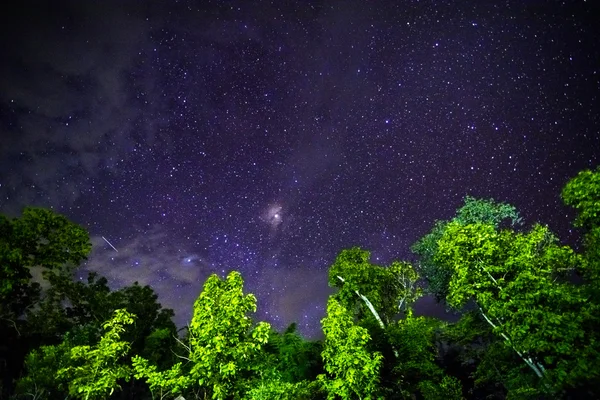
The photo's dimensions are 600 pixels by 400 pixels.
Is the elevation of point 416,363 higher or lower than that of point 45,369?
lower

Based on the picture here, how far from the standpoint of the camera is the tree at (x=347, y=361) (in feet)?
51.2

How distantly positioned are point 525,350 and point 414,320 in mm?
10422

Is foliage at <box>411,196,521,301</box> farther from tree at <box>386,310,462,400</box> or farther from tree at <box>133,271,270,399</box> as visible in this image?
tree at <box>133,271,270,399</box>

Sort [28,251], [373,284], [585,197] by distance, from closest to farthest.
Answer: [585,197] < [28,251] < [373,284]

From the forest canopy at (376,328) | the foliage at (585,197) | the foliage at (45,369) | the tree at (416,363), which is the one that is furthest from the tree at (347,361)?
the foliage at (45,369)

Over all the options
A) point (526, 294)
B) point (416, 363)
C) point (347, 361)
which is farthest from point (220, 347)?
point (416, 363)

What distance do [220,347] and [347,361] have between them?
5.96 m

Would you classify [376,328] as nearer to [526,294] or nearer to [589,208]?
[526,294]

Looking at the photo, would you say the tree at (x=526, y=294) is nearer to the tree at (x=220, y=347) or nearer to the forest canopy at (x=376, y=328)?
the forest canopy at (x=376, y=328)

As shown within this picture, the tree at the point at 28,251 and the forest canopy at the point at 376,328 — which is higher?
the tree at the point at 28,251

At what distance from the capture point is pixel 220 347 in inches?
513

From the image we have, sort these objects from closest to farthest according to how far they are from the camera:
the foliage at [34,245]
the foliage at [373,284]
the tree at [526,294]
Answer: the tree at [526,294] → the foliage at [34,245] → the foliage at [373,284]

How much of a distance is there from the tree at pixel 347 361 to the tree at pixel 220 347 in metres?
3.88

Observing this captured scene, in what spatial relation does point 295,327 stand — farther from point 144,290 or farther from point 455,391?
point 144,290
